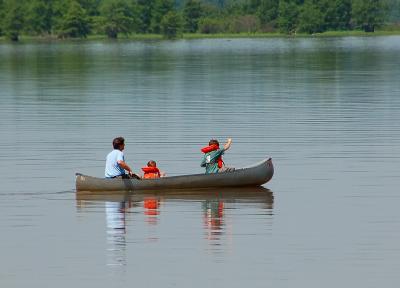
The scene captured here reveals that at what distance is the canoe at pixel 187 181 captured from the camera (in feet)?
117

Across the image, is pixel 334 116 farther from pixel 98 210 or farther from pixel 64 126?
pixel 98 210

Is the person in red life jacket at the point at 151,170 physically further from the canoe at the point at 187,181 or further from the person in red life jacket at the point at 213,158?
the person in red life jacket at the point at 213,158

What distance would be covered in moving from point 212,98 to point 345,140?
23.9 m

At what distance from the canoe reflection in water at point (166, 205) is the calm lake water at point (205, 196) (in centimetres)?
5

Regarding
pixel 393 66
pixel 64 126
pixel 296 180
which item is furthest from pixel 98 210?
pixel 393 66

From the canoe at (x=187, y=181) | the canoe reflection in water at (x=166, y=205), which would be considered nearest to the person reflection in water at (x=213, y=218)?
the canoe reflection in water at (x=166, y=205)

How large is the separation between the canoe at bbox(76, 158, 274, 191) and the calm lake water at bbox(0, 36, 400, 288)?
0.29m

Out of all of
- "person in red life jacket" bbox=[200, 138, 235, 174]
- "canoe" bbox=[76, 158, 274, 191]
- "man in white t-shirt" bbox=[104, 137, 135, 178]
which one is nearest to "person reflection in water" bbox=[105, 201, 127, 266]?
"canoe" bbox=[76, 158, 274, 191]

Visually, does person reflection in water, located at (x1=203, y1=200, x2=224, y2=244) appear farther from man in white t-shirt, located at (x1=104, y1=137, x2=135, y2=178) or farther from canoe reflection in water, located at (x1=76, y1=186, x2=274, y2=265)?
man in white t-shirt, located at (x1=104, y1=137, x2=135, y2=178)

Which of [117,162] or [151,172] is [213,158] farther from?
[117,162]

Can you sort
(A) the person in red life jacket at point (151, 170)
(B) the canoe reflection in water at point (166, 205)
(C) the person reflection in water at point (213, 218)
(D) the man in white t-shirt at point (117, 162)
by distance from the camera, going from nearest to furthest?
(C) the person reflection in water at point (213, 218), (B) the canoe reflection in water at point (166, 205), (D) the man in white t-shirt at point (117, 162), (A) the person in red life jacket at point (151, 170)

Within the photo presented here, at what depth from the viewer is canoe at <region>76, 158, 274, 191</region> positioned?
35.6 m

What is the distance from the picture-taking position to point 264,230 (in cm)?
3025

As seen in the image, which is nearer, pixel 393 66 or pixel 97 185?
pixel 97 185
